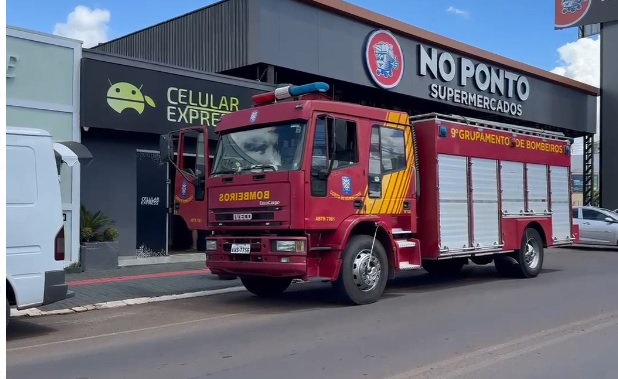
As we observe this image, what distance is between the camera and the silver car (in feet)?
70.8

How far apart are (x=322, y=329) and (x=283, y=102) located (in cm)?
373

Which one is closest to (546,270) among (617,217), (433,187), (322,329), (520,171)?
(520,171)

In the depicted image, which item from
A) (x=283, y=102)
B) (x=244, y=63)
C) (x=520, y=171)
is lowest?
(x=520, y=171)

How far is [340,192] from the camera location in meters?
9.99

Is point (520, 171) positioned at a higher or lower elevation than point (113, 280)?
higher

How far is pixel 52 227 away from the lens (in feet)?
26.8

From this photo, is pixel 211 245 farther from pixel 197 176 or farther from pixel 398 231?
pixel 398 231

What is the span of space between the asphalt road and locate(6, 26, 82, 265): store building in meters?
4.53

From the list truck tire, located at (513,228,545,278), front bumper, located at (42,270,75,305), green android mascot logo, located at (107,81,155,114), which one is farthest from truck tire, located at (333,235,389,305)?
green android mascot logo, located at (107,81,155,114)

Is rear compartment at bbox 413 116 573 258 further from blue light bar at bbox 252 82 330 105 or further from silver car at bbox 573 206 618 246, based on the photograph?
silver car at bbox 573 206 618 246

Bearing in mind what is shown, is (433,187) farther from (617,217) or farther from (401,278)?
(617,217)

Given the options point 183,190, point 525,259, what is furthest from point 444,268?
point 183,190

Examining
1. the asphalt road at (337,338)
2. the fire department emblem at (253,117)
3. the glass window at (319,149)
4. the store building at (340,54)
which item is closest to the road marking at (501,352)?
the asphalt road at (337,338)

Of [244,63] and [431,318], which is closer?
[431,318]
